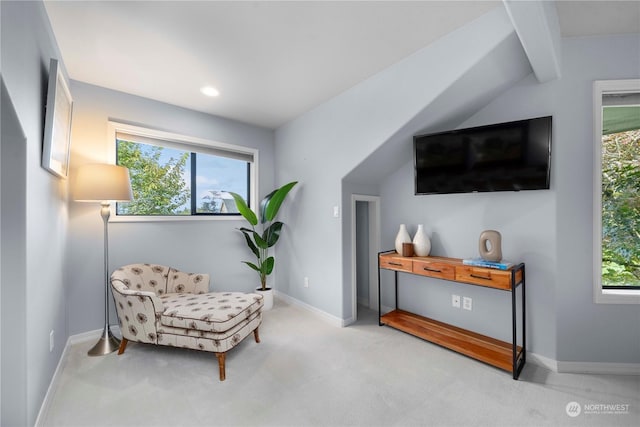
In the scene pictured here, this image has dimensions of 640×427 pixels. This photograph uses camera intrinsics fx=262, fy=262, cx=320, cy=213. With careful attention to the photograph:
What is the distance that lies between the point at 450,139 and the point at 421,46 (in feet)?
2.62

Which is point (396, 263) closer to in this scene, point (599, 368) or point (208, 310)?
point (599, 368)

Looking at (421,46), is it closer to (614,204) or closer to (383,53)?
(383,53)

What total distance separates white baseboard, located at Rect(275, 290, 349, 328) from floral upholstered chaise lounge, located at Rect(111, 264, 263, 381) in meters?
0.87

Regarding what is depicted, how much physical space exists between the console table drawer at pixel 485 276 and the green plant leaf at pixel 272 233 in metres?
2.17

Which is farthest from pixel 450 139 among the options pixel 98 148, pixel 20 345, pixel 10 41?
pixel 98 148

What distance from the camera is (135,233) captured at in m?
2.80

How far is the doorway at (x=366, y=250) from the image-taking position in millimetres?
3072

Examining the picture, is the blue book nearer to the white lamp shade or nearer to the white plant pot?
the white plant pot

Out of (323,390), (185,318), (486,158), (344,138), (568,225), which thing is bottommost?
(323,390)

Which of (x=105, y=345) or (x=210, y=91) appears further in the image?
(x=210, y=91)

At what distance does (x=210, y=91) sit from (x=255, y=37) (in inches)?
40.9

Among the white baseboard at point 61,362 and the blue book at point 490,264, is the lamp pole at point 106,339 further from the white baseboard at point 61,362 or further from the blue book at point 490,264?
the blue book at point 490,264

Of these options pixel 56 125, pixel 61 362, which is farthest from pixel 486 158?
pixel 61 362

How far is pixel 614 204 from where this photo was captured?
2062 mm
